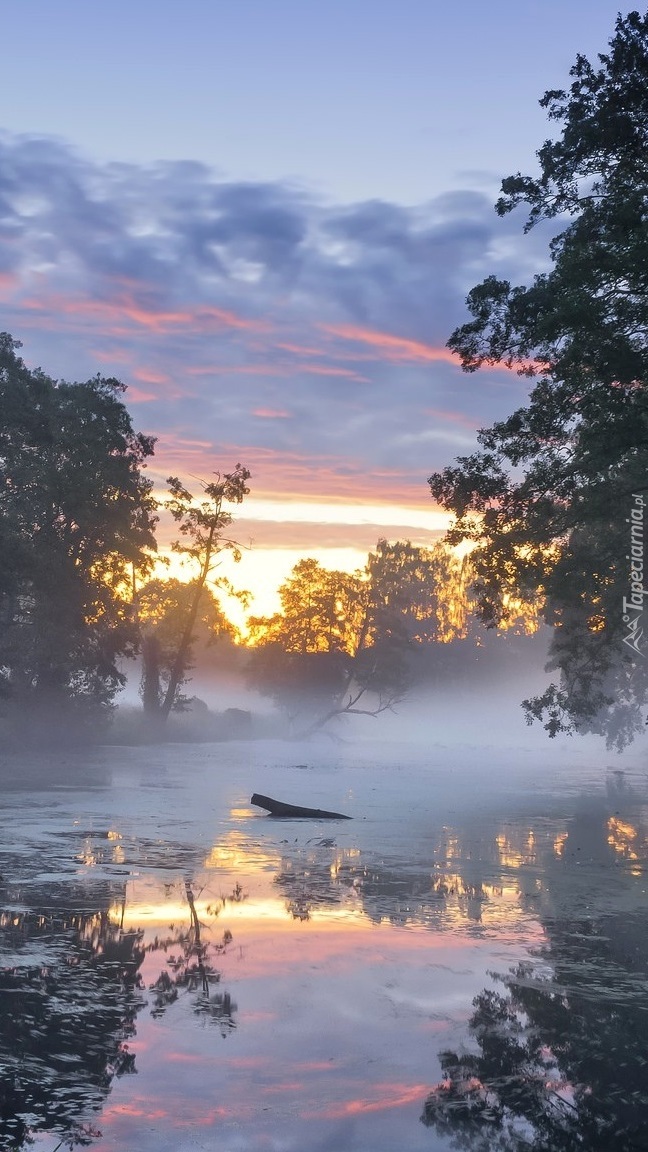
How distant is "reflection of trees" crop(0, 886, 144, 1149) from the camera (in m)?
8.03

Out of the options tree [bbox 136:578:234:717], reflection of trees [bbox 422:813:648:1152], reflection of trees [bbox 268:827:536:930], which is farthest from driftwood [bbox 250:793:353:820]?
tree [bbox 136:578:234:717]

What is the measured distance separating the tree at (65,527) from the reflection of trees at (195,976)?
158 feet

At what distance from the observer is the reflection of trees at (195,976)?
10.8 meters

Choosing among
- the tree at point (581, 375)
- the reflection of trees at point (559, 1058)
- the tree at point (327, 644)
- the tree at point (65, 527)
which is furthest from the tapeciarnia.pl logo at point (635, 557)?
the tree at point (327, 644)

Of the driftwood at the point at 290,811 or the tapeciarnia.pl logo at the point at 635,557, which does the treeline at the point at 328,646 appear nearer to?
the tapeciarnia.pl logo at the point at 635,557

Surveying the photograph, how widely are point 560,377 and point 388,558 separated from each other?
115035 millimetres

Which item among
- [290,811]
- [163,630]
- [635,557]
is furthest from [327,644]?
[290,811]

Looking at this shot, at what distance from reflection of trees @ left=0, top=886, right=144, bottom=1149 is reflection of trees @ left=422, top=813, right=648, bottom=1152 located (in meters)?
2.56

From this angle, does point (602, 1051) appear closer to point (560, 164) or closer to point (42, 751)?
point (560, 164)

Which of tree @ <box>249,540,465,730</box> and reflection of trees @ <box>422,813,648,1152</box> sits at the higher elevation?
tree @ <box>249,540,465,730</box>

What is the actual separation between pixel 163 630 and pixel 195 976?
318ft

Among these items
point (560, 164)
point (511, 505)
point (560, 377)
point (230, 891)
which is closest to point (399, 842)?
point (230, 891)

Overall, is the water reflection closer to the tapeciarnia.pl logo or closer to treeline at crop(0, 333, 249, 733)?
the tapeciarnia.pl logo

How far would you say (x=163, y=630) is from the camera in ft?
355
